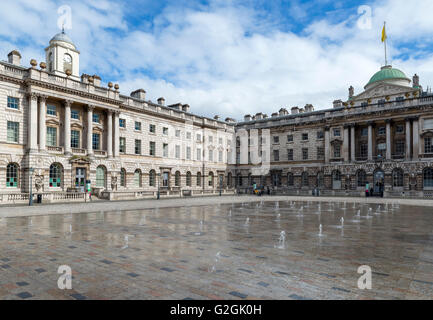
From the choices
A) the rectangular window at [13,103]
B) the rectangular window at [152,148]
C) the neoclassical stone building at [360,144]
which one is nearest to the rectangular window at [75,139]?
the rectangular window at [13,103]

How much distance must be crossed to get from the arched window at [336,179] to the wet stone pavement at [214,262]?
137 feet

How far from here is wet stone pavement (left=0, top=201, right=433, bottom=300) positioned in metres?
5.66

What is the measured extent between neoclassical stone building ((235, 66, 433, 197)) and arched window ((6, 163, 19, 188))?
133 ft

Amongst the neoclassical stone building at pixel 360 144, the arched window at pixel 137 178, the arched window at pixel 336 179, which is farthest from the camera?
the arched window at pixel 336 179

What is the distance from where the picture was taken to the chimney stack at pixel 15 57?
36062 mm

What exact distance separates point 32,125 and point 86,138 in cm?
672

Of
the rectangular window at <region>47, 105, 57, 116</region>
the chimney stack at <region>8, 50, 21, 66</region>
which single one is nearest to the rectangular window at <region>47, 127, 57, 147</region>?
the rectangular window at <region>47, 105, 57, 116</region>

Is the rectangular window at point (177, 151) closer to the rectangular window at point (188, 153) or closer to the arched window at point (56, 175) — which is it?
the rectangular window at point (188, 153)

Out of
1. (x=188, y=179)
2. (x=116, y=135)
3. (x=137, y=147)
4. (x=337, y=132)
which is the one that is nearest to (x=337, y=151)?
A: (x=337, y=132)

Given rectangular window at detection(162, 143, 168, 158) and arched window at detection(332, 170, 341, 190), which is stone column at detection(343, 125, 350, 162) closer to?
arched window at detection(332, 170, 341, 190)

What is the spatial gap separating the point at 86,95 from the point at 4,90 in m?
8.75

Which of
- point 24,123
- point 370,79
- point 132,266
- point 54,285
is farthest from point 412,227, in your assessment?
point 370,79

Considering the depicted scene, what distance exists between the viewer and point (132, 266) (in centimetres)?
728
